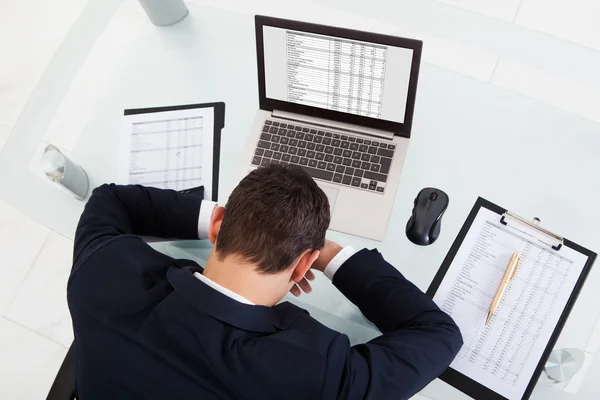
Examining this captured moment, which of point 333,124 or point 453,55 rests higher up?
point 453,55

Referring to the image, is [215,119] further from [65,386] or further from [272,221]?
[65,386]

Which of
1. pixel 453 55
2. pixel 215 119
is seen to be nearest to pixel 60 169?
pixel 215 119

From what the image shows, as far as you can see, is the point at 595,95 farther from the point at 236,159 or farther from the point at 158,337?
the point at 158,337

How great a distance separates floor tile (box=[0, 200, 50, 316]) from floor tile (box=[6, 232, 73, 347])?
1.0 inches

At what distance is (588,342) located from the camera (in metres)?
1.08

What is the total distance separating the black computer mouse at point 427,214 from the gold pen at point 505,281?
154 millimetres

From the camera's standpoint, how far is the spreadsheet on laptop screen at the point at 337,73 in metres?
1.04

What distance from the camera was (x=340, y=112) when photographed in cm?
117

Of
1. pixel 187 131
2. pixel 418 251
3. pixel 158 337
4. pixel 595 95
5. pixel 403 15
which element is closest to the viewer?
pixel 158 337

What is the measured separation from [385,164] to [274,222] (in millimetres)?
381

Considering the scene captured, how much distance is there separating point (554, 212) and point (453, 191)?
0.67 ft

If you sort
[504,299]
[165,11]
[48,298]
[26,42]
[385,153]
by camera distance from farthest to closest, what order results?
[26,42], [48,298], [165,11], [385,153], [504,299]

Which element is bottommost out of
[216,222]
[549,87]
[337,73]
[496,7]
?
[216,222]

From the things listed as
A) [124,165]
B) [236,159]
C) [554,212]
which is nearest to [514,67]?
[554,212]
